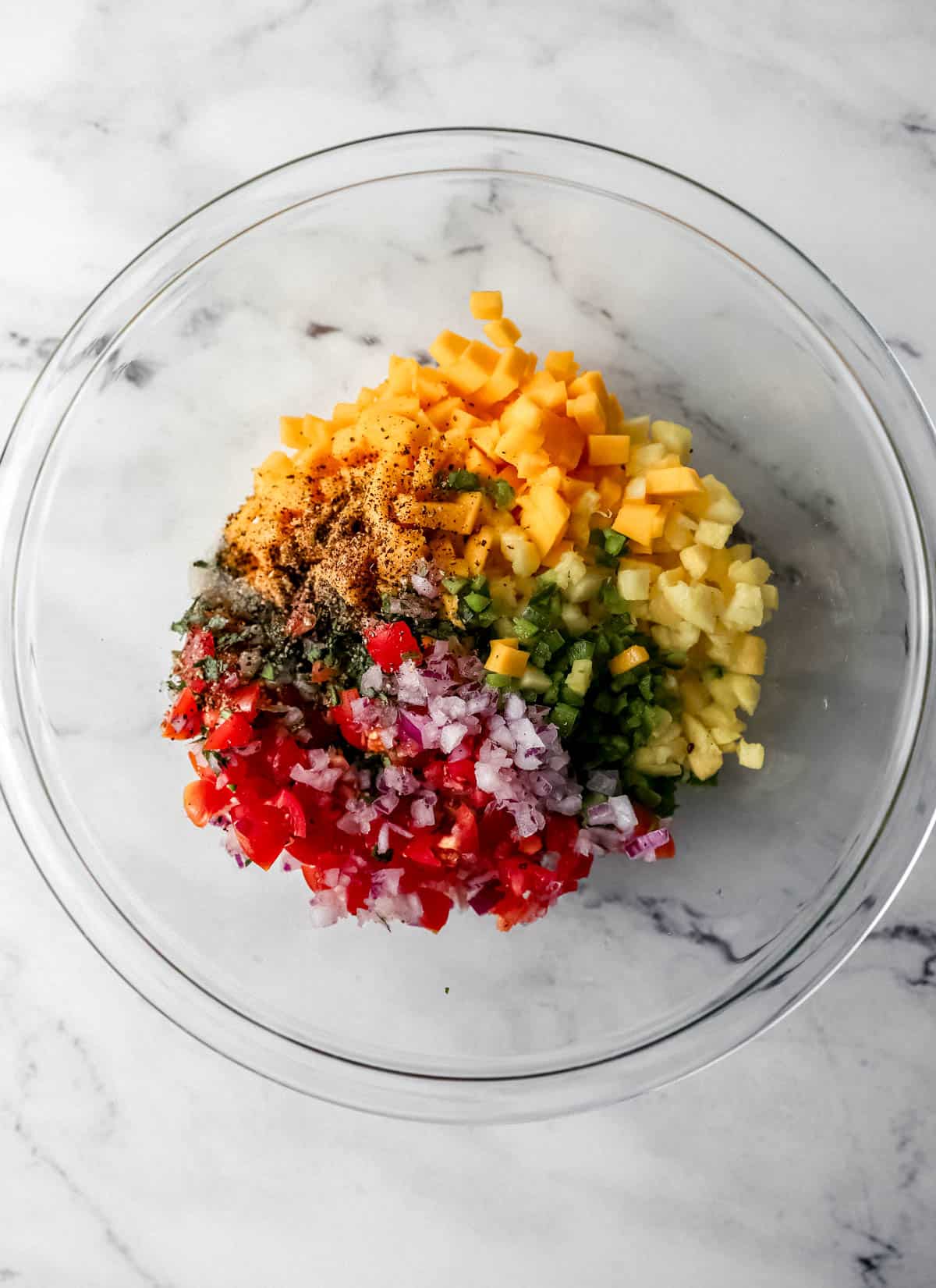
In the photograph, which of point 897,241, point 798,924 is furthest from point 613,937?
point 897,241

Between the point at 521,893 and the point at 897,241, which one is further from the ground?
the point at 897,241

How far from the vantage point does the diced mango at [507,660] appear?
1.29 metres

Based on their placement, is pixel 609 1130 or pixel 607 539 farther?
pixel 609 1130

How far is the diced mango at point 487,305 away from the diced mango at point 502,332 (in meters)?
0.02

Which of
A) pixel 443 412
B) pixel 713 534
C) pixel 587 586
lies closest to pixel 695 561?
pixel 713 534

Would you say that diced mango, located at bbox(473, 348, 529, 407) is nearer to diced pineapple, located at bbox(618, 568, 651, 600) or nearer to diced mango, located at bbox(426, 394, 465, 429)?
diced mango, located at bbox(426, 394, 465, 429)

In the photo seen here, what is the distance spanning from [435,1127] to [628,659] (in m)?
0.89

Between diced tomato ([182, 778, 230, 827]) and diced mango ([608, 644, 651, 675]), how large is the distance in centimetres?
56

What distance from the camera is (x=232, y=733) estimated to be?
1.31 metres

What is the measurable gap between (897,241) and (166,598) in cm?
131

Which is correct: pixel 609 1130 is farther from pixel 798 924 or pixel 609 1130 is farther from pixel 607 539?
pixel 607 539

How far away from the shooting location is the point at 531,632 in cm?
131

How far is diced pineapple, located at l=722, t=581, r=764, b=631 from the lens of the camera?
1362mm

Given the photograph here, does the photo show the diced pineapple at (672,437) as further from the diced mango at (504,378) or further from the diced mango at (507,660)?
the diced mango at (507,660)
